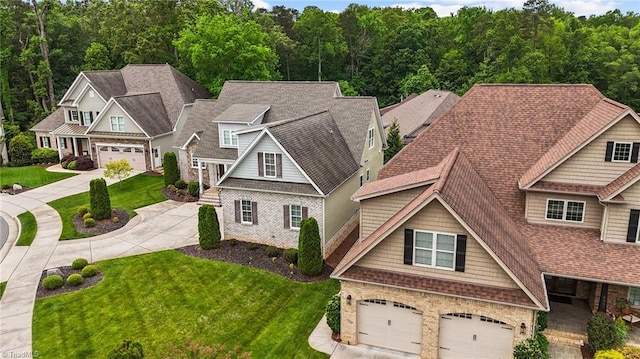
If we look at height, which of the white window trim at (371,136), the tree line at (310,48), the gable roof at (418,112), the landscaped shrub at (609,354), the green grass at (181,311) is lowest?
the green grass at (181,311)

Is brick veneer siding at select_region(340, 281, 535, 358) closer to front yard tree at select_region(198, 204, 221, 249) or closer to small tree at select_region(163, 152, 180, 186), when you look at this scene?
front yard tree at select_region(198, 204, 221, 249)

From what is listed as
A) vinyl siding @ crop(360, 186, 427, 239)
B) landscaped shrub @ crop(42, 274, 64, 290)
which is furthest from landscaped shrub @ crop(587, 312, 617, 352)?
landscaped shrub @ crop(42, 274, 64, 290)

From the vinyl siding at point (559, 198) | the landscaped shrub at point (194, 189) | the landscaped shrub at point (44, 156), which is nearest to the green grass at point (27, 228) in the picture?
the landscaped shrub at point (194, 189)

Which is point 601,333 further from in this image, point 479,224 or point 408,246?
point 408,246

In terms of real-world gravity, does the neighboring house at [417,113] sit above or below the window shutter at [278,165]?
above

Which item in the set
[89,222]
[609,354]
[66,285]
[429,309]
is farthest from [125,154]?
[609,354]

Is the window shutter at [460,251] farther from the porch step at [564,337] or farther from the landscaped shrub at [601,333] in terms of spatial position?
the landscaped shrub at [601,333]

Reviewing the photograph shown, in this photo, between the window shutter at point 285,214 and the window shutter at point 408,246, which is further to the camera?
the window shutter at point 285,214

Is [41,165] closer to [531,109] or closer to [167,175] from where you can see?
[167,175]
